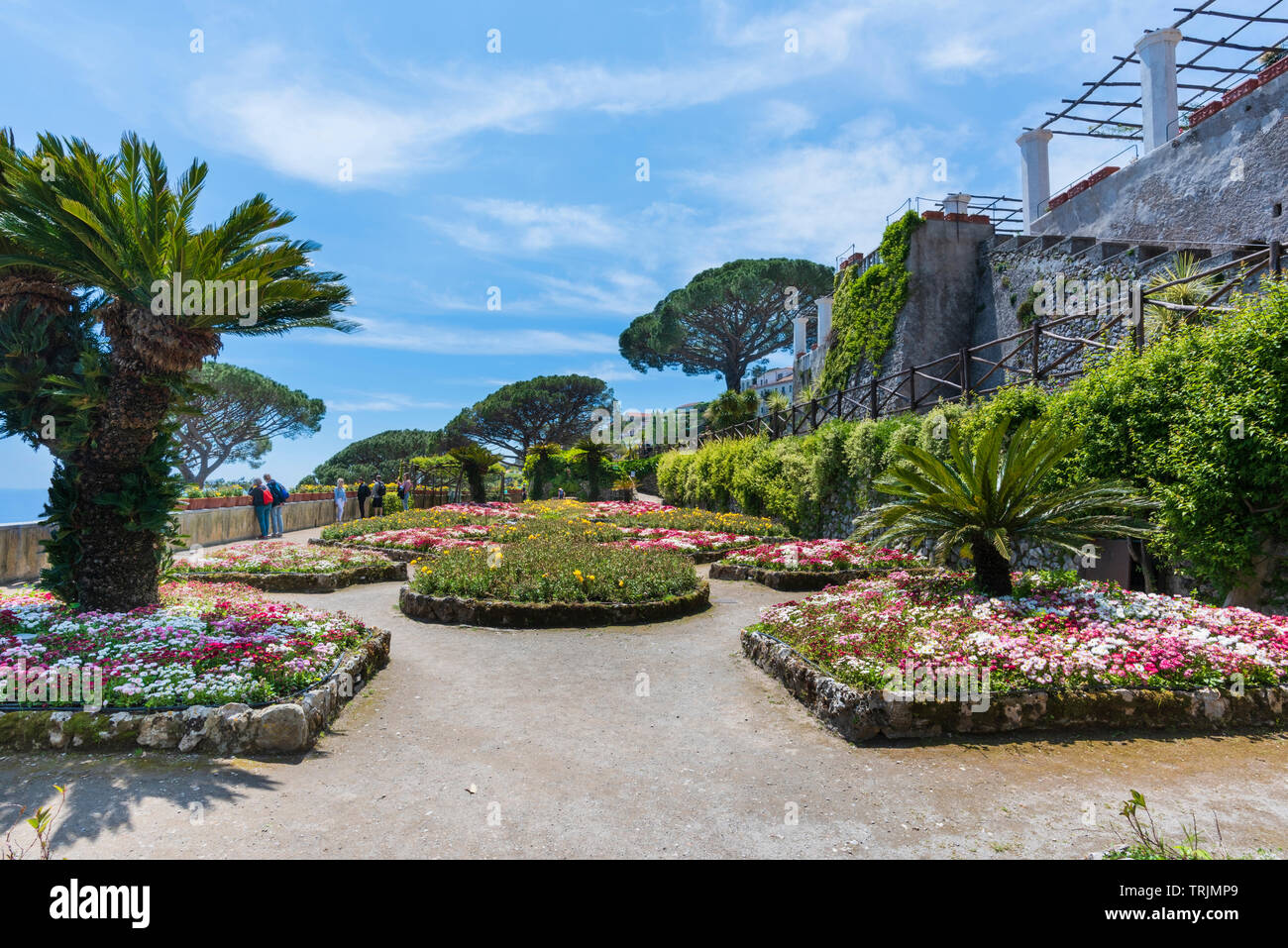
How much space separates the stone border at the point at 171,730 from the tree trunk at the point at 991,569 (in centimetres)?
649

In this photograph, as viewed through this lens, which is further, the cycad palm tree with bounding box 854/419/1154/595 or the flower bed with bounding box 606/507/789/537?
the flower bed with bounding box 606/507/789/537

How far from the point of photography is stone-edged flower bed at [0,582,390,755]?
4.45 metres

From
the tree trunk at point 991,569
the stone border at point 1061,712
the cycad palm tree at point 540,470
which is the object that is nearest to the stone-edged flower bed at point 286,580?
the stone border at point 1061,712

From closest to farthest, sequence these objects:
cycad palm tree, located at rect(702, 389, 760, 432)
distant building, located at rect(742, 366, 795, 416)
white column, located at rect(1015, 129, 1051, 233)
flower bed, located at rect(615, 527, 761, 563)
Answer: flower bed, located at rect(615, 527, 761, 563) → white column, located at rect(1015, 129, 1051, 233) → cycad palm tree, located at rect(702, 389, 760, 432) → distant building, located at rect(742, 366, 795, 416)

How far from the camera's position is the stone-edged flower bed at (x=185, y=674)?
445cm

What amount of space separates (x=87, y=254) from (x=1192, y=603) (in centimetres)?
1128

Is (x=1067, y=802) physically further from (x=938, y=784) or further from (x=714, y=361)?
(x=714, y=361)

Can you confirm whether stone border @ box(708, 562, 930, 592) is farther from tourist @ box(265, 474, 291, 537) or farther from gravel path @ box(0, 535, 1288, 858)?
tourist @ box(265, 474, 291, 537)

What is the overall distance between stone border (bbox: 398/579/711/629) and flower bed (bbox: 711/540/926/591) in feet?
9.09

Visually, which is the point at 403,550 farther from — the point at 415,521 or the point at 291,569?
the point at 415,521

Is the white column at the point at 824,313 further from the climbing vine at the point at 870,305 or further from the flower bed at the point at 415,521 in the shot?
the flower bed at the point at 415,521

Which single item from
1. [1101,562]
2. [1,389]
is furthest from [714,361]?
[1,389]

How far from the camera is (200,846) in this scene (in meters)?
3.21

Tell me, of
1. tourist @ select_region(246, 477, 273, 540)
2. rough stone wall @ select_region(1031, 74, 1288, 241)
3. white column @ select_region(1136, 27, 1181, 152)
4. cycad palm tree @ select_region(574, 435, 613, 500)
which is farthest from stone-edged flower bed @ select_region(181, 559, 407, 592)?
cycad palm tree @ select_region(574, 435, 613, 500)
